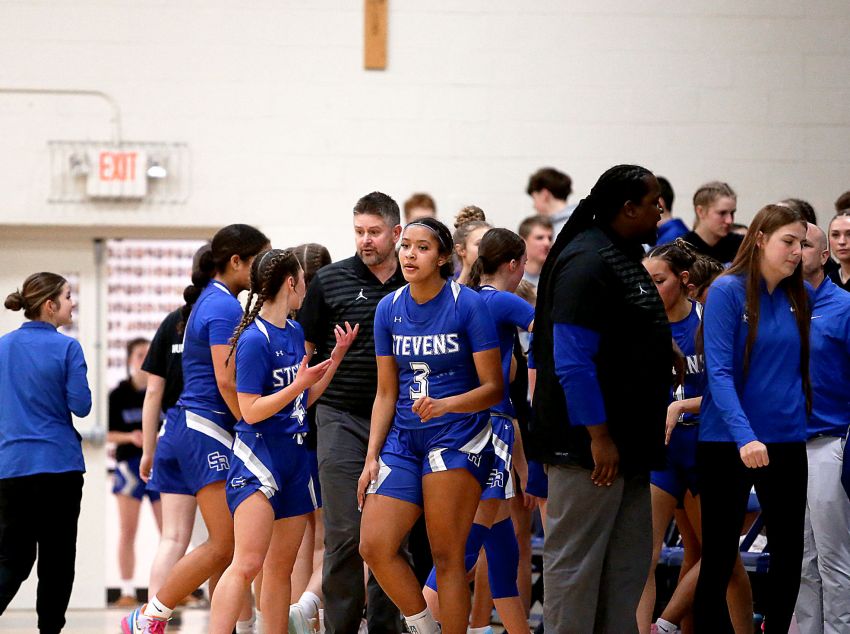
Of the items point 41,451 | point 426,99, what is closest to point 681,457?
point 41,451

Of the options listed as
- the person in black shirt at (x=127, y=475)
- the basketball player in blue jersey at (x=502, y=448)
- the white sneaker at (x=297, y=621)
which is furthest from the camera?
the person in black shirt at (x=127, y=475)

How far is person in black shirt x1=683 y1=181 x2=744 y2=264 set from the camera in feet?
19.1

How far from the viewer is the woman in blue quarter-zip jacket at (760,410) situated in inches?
153

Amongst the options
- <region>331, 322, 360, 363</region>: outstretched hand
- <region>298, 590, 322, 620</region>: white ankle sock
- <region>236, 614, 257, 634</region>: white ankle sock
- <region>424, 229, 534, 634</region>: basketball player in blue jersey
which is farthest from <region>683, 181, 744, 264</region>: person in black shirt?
<region>236, 614, 257, 634</region>: white ankle sock

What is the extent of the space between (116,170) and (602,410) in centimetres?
465

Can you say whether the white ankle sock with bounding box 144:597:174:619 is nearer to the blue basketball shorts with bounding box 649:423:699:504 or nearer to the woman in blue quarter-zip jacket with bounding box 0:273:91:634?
the woman in blue quarter-zip jacket with bounding box 0:273:91:634

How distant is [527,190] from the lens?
6922 millimetres

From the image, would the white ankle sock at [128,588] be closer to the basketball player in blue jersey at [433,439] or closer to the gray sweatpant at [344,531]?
the gray sweatpant at [344,531]

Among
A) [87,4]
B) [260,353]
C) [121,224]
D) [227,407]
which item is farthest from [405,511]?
[87,4]

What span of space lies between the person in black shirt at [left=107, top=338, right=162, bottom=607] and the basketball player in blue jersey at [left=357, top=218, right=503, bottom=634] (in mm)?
3906

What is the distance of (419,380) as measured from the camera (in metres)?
3.90

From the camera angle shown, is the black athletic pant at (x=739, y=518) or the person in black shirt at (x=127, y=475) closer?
the black athletic pant at (x=739, y=518)

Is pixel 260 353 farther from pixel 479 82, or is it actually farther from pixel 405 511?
pixel 479 82

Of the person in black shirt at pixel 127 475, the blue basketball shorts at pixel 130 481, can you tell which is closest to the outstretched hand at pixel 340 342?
the person in black shirt at pixel 127 475
